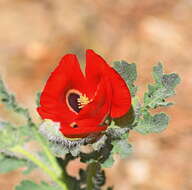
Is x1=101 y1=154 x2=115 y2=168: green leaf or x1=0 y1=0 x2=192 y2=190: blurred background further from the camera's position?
x1=0 y1=0 x2=192 y2=190: blurred background

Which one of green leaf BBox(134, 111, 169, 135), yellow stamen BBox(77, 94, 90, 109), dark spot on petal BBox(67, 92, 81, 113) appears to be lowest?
green leaf BBox(134, 111, 169, 135)

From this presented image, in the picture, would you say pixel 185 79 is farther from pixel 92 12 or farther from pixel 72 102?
pixel 72 102

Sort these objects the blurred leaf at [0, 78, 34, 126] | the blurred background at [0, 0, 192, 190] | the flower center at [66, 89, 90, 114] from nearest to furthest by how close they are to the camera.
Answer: the flower center at [66, 89, 90, 114]
the blurred leaf at [0, 78, 34, 126]
the blurred background at [0, 0, 192, 190]

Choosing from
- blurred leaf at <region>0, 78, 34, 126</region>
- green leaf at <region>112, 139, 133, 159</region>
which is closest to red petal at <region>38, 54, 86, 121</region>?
green leaf at <region>112, 139, 133, 159</region>

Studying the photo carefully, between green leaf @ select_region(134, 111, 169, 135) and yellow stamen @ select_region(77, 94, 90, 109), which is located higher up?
yellow stamen @ select_region(77, 94, 90, 109)

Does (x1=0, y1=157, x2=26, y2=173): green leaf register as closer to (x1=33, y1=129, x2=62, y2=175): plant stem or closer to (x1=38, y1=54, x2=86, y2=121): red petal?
(x1=33, y1=129, x2=62, y2=175): plant stem
